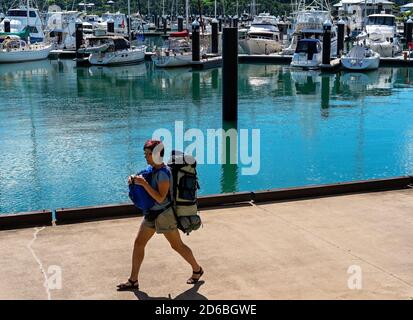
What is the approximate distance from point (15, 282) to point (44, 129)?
60.5ft

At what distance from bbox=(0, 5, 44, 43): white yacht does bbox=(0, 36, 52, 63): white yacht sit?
23.6 feet

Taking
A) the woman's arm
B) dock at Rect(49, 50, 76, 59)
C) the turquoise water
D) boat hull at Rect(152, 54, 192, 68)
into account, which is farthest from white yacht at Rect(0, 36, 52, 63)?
the woman's arm

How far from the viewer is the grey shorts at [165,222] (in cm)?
682

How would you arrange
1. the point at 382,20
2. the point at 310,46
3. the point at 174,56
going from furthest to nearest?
the point at 382,20
the point at 174,56
the point at 310,46

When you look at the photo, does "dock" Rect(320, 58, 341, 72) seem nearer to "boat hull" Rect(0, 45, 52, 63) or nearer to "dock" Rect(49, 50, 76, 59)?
"dock" Rect(49, 50, 76, 59)

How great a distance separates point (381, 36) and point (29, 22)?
1444 inches

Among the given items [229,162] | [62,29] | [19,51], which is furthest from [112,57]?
[229,162]

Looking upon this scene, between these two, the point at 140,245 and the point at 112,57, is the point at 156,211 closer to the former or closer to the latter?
the point at 140,245

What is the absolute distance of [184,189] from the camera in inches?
270

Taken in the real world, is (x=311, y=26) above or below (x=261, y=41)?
above

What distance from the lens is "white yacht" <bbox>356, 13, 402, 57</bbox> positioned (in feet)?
189
